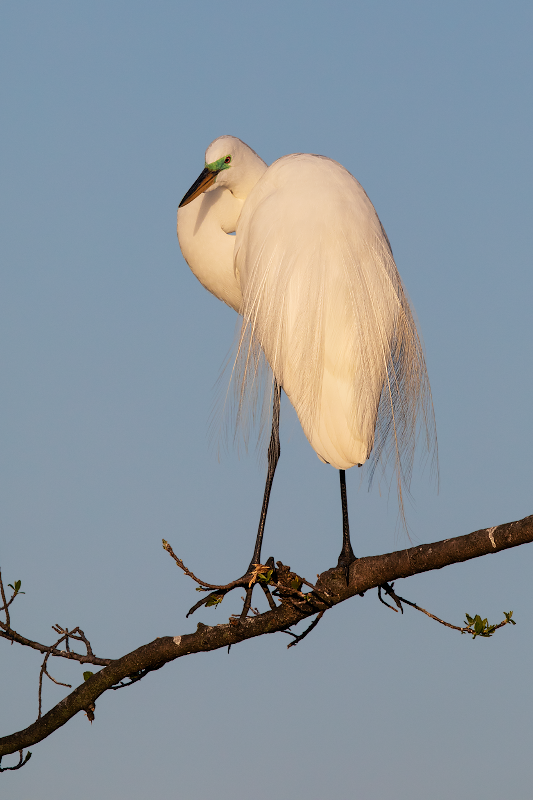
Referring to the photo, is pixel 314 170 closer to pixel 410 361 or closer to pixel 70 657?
pixel 410 361

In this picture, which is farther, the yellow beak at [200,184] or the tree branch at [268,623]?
the yellow beak at [200,184]

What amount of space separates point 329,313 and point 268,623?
1.26 metres

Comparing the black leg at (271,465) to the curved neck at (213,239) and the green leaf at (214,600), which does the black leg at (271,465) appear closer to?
the green leaf at (214,600)

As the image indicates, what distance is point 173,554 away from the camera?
2.67 meters

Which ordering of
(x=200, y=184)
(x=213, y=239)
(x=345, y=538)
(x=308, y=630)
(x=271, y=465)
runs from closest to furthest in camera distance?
(x=308, y=630) → (x=345, y=538) → (x=271, y=465) → (x=200, y=184) → (x=213, y=239)

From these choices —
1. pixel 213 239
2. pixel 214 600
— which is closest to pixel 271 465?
pixel 214 600

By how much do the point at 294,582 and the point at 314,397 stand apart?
79cm

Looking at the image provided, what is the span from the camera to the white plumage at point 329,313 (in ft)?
11.1

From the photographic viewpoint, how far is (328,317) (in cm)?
347

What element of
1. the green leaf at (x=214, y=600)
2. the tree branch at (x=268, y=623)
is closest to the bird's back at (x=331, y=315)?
the tree branch at (x=268, y=623)

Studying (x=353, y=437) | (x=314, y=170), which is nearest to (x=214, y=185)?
(x=314, y=170)

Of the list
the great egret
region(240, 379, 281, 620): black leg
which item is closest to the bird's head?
the great egret

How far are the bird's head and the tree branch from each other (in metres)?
2.22

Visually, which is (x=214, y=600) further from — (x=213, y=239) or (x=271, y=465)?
(x=213, y=239)
